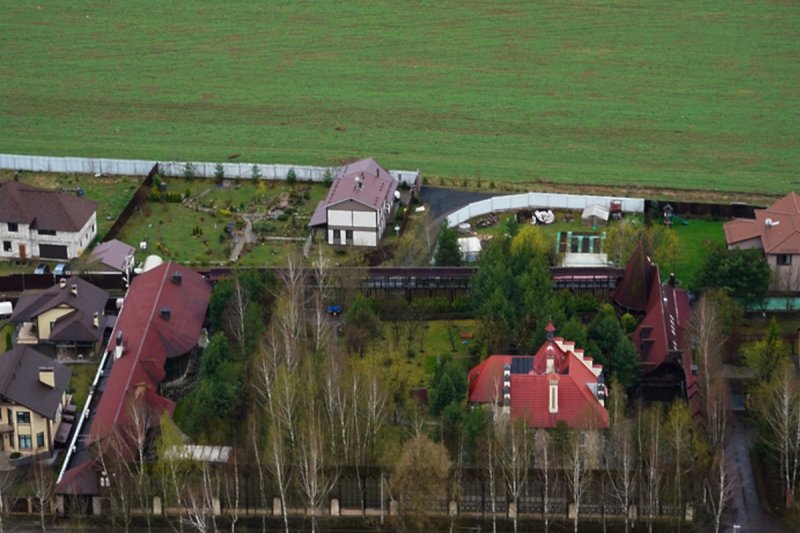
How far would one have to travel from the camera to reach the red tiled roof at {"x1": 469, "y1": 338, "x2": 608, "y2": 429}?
297 ft

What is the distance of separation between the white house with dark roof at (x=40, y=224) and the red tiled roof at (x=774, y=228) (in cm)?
4282

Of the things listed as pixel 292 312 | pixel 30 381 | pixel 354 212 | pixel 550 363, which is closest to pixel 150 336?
pixel 292 312

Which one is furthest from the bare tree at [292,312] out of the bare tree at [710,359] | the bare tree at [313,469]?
the bare tree at [710,359]

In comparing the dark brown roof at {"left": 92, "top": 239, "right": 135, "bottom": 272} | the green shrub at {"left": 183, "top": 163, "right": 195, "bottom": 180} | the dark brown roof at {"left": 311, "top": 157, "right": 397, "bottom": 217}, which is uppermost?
the green shrub at {"left": 183, "top": 163, "right": 195, "bottom": 180}

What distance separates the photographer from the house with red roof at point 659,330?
96688mm

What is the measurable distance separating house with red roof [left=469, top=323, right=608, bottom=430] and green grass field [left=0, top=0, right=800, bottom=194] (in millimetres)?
42992

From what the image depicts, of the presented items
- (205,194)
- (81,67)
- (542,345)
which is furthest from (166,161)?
(542,345)

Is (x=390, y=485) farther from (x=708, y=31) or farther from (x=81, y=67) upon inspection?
(x=708, y=31)

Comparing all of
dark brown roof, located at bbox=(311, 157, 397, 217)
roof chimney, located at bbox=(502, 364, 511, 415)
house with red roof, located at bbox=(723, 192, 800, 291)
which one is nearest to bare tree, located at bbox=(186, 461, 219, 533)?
roof chimney, located at bbox=(502, 364, 511, 415)

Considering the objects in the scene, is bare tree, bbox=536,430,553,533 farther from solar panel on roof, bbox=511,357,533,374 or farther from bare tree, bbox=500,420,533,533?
solar panel on roof, bbox=511,357,533,374

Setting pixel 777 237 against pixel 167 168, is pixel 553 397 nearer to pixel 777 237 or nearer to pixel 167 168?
pixel 777 237

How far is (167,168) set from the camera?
436 ft

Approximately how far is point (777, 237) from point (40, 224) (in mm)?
47911

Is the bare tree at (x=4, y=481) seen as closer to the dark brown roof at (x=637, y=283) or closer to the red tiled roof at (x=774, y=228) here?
the dark brown roof at (x=637, y=283)
